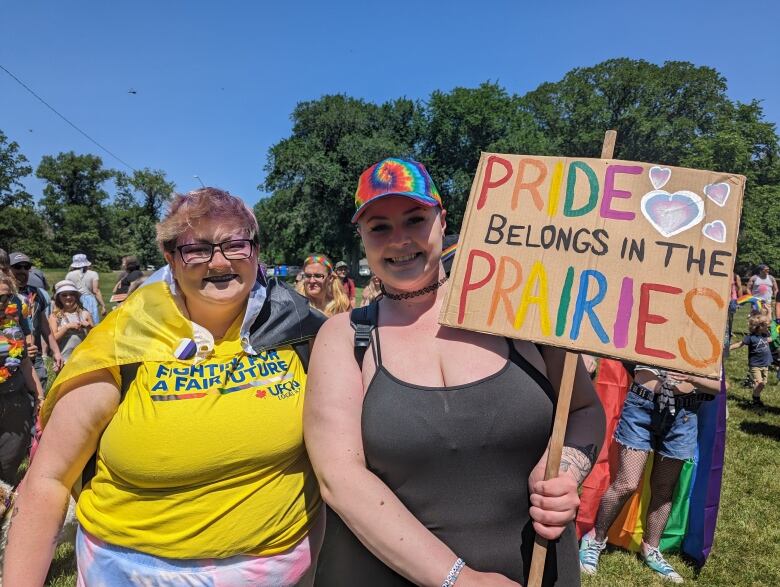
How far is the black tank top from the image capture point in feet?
4.47

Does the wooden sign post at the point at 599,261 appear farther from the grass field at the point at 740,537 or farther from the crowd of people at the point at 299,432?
the grass field at the point at 740,537

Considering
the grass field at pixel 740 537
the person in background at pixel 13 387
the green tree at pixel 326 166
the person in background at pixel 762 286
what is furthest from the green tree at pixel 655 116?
the person in background at pixel 13 387

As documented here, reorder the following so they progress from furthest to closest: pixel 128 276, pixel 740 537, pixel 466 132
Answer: pixel 466 132, pixel 128 276, pixel 740 537

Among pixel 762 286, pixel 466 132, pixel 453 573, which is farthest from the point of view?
pixel 466 132

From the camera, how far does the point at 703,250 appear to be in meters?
1.39

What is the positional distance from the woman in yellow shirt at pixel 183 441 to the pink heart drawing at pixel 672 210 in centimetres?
124

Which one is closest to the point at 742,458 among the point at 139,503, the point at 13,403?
the point at 139,503

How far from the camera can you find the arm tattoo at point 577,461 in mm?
1511

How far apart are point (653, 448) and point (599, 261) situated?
8.89 feet

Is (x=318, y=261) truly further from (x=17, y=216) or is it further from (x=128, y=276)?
(x=17, y=216)

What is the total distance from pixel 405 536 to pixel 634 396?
8.88 ft

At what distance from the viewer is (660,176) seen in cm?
144

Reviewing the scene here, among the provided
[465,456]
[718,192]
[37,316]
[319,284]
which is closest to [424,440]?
[465,456]

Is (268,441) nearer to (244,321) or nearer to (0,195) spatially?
(244,321)
